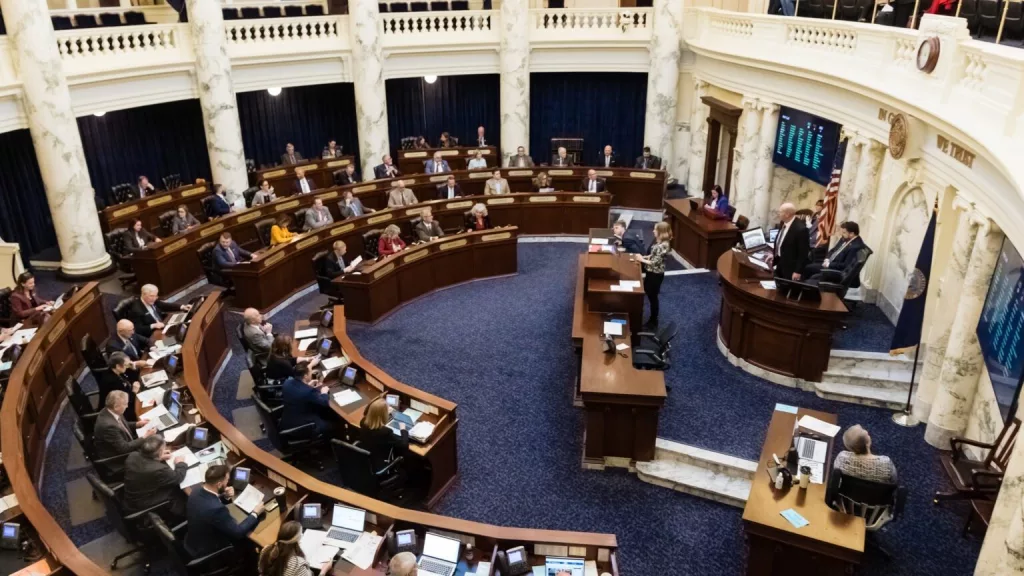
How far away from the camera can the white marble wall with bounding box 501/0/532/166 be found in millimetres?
15109

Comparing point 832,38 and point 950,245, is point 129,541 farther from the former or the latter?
point 832,38

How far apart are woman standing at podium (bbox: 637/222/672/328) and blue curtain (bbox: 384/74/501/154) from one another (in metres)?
9.38

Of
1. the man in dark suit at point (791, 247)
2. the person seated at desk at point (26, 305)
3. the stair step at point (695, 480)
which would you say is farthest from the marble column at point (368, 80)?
the stair step at point (695, 480)

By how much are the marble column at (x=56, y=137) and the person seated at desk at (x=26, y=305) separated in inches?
104

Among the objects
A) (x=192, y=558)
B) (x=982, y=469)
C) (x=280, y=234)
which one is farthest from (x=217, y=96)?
(x=982, y=469)

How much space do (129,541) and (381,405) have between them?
7.78 feet

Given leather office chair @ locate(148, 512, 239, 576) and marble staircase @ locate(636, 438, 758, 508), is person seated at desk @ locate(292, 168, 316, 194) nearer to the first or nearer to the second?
marble staircase @ locate(636, 438, 758, 508)

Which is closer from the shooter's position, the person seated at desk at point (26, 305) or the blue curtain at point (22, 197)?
the person seated at desk at point (26, 305)

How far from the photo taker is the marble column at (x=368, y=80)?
1409 centimetres

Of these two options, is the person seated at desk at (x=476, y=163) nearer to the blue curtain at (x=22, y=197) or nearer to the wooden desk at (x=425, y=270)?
the wooden desk at (x=425, y=270)

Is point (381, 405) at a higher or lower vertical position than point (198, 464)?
higher

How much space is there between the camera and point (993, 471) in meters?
6.30

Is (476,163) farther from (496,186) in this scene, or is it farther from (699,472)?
(699,472)

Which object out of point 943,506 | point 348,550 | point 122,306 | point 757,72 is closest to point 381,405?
point 348,550
